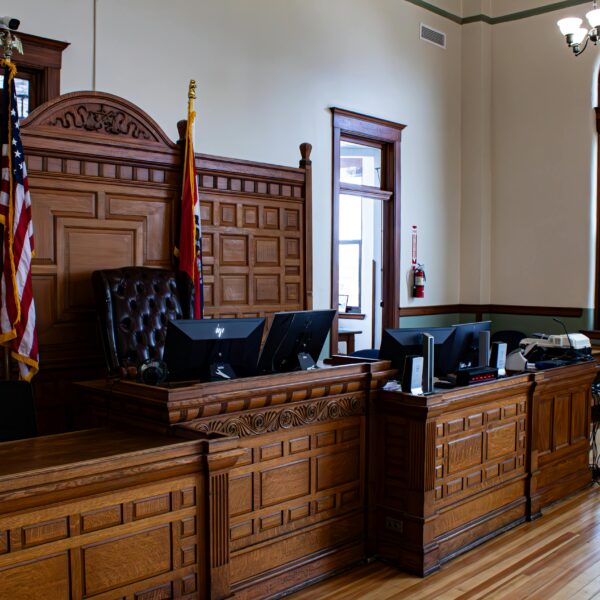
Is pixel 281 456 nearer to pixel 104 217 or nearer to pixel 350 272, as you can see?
pixel 104 217

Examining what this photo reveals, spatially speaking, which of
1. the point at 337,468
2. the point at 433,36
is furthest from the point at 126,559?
the point at 433,36

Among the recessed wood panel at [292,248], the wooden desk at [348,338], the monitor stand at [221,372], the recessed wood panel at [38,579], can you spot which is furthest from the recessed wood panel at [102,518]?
the wooden desk at [348,338]

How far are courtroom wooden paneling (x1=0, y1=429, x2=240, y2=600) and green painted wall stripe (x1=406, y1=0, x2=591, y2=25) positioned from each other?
6.38 metres

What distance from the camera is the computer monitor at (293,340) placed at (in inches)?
138

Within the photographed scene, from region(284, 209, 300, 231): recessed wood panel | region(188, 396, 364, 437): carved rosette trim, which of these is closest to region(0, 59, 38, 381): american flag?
region(188, 396, 364, 437): carved rosette trim

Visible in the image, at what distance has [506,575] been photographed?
11.8ft

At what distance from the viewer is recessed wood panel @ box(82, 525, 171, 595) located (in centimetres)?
231

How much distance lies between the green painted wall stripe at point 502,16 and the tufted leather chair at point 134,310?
15.5 ft

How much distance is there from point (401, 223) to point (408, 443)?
4.24m

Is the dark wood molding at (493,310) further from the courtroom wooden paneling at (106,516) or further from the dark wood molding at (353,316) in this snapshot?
Answer: the courtroom wooden paneling at (106,516)

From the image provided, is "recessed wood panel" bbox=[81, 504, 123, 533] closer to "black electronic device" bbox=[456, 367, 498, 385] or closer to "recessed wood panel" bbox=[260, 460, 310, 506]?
"recessed wood panel" bbox=[260, 460, 310, 506]

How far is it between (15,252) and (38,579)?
215 centimetres

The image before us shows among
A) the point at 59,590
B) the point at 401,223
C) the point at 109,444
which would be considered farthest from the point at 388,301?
the point at 59,590

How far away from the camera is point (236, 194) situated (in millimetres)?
5371
